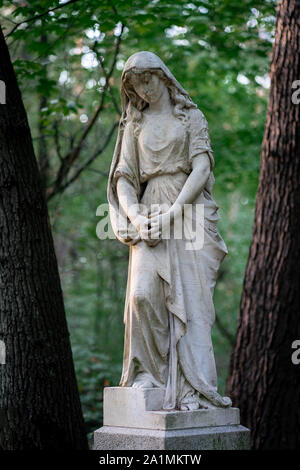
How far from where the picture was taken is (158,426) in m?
5.16

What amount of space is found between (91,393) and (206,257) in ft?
20.5

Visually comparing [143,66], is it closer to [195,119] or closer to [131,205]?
[195,119]

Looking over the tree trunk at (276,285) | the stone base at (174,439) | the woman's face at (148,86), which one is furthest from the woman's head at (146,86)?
the tree trunk at (276,285)

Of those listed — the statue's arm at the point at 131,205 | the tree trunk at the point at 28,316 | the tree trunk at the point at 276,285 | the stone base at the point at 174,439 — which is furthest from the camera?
the tree trunk at the point at 276,285

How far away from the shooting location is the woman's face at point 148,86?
5.89m

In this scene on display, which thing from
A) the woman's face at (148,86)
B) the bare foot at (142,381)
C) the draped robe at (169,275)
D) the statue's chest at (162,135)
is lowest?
the bare foot at (142,381)

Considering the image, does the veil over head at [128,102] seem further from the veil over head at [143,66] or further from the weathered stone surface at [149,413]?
the weathered stone surface at [149,413]

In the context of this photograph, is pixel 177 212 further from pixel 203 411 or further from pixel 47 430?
pixel 47 430

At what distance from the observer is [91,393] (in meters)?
11.4

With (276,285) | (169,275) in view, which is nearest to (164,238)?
(169,275)

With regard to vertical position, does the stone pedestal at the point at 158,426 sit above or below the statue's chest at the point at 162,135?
below

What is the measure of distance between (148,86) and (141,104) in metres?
0.21

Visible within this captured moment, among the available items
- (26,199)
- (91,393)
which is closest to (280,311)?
(26,199)

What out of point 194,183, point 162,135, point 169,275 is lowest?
point 169,275
